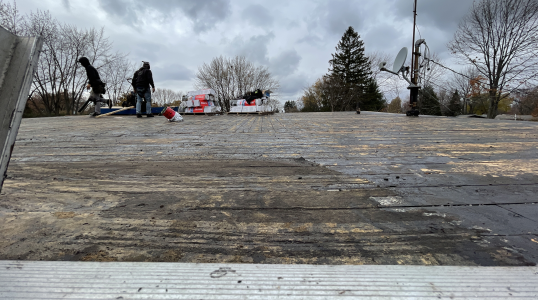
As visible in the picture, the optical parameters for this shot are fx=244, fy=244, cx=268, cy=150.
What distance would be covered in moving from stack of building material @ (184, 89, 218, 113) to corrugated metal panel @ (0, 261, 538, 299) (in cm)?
1508

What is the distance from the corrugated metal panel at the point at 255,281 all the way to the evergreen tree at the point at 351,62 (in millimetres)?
35725

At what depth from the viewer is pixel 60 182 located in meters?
2.03

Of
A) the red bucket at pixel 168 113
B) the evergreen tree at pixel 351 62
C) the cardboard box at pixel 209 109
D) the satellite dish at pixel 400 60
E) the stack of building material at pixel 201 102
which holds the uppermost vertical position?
the evergreen tree at pixel 351 62

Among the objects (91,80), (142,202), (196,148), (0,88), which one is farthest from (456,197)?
(91,80)

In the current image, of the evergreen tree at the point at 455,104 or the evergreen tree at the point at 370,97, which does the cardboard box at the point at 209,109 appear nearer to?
the evergreen tree at the point at 370,97

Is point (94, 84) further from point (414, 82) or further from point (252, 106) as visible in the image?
point (414, 82)

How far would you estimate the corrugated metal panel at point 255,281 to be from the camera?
2.43 feet

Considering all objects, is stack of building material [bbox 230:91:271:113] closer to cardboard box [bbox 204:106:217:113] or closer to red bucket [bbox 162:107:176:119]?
cardboard box [bbox 204:106:217:113]

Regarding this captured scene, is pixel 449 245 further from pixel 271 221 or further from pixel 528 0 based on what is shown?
pixel 528 0

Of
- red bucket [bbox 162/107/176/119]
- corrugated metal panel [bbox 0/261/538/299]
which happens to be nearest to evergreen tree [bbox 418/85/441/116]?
red bucket [bbox 162/107/176/119]

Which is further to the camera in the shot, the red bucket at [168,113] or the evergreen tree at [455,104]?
the evergreen tree at [455,104]

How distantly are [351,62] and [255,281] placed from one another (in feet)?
126

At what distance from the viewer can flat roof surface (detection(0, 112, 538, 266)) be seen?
1.09 m

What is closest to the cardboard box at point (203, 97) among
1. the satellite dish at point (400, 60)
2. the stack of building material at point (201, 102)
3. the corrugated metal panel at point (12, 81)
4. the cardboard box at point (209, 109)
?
the stack of building material at point (201, 102)
